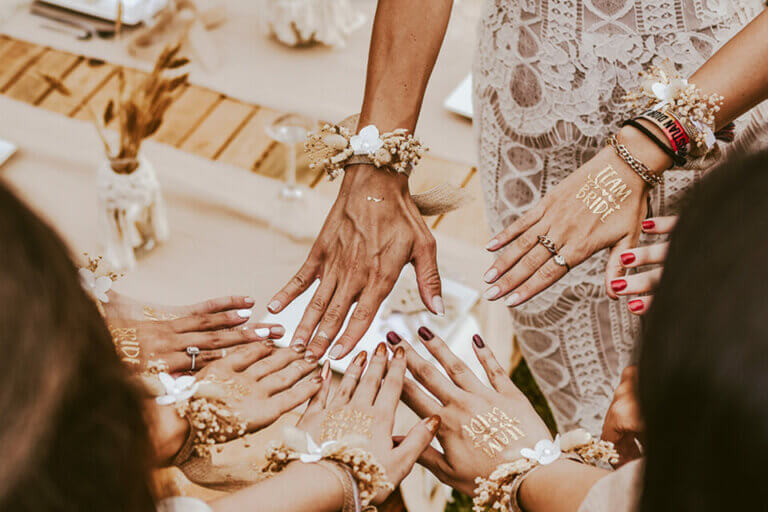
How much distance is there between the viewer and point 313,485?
3.15 feet

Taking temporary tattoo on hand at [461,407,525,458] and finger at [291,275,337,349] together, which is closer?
temporary tattoo on hand at [461,407,525,458]

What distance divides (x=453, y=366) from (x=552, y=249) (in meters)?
0.23

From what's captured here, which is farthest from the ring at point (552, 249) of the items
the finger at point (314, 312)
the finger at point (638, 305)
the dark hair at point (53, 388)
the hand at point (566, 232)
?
the dark hair at point (53, 388)

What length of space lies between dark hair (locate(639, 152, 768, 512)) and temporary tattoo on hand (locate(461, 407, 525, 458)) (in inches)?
17.8

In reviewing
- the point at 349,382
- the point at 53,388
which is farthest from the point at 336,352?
the point at 53,388

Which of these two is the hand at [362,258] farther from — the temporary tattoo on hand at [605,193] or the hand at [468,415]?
the temporary tattoo on hand at [605,193]

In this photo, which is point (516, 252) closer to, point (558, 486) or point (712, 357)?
point (558, 486)

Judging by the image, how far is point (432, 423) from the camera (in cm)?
108

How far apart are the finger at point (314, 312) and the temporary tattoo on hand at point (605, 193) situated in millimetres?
410

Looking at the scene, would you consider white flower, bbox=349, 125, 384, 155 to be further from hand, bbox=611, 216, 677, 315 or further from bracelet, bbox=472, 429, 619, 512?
bracelet, bbox=472, 429, 619, 512

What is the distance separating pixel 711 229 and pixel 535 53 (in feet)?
2.70

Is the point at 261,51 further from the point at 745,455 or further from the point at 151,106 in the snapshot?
the point at 745,455

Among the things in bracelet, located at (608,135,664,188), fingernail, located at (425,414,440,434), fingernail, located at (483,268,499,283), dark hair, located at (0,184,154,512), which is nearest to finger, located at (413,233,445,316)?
fingernail, located at (483,268,499,283)

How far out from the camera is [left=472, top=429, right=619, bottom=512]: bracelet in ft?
3.21
